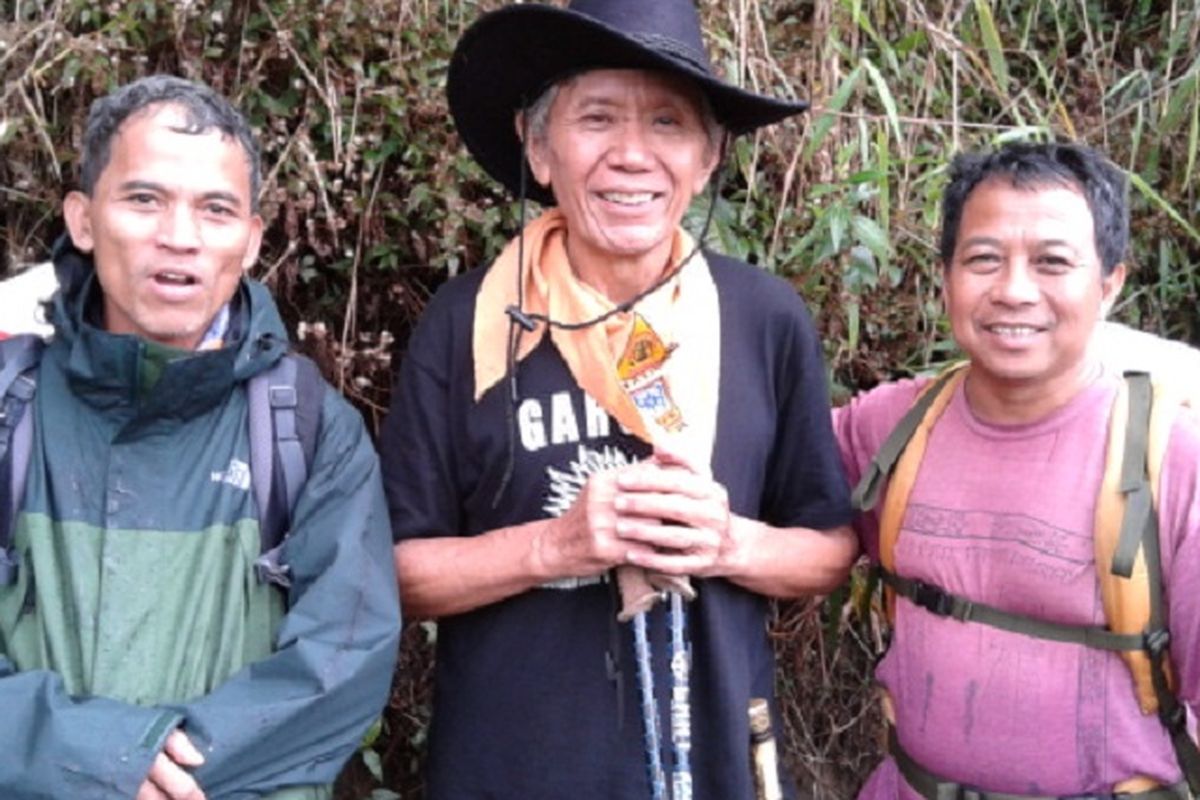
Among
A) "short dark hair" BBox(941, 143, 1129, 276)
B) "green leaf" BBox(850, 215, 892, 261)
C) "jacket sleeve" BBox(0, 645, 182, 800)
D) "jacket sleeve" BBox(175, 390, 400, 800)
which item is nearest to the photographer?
"jacket sleeve" BBox(0, 645, 182, 800)

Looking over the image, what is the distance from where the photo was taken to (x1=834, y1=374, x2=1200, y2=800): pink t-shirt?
247cm

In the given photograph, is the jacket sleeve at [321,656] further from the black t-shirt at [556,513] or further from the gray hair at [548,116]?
the gray hair at [548,116]

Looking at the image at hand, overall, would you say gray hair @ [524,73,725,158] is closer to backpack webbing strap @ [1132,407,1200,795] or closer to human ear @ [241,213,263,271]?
human ear @ [241,213,263,271]

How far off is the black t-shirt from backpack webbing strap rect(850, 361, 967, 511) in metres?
0.11

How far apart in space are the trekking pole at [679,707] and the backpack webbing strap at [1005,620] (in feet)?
1.67

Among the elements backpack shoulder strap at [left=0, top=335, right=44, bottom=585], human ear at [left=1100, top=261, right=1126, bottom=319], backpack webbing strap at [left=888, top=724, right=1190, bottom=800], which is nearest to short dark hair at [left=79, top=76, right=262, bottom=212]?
backpack shoulder strap at [left=0, top=335, right=44, bottom=585]

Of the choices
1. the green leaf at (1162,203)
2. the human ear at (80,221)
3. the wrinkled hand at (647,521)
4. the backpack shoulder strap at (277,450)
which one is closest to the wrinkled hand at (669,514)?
the wrinkled hand at (647,521)

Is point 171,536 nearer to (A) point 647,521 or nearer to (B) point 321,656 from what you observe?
(B) point 321,656

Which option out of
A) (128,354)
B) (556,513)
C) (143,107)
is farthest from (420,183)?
(128,354)

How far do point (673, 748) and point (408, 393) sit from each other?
0.85 m

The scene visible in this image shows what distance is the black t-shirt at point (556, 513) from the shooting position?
2.59m

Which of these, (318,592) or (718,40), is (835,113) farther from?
(318,592)

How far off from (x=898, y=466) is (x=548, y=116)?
101 cm

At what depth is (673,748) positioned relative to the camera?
2.55 meters
